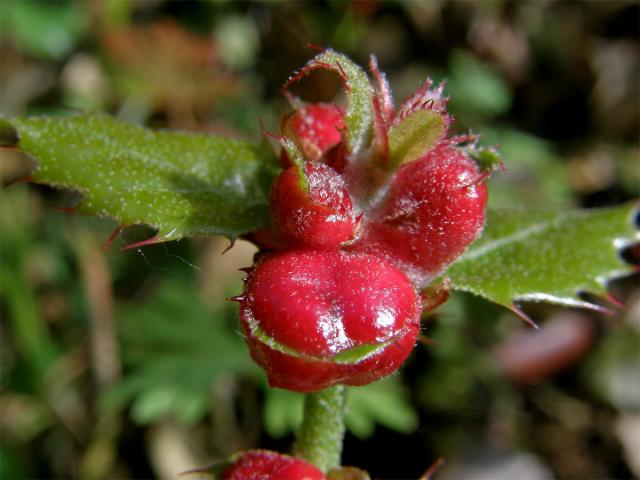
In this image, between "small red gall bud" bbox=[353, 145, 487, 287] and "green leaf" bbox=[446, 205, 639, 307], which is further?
"green leaf" bbox=[446, 205, 639, 307]

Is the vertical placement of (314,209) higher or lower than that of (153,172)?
higher

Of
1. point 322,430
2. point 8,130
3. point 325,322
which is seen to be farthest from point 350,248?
point 8,130

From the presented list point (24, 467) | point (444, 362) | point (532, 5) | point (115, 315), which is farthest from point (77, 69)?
point (532, 5)

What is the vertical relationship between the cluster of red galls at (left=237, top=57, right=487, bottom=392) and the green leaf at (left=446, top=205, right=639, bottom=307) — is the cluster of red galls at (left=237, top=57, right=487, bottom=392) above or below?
above

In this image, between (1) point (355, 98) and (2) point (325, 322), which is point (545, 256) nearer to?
(1) point (355, 98)

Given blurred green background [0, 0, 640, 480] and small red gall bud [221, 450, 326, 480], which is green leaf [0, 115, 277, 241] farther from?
blurred green background [0, 0, 640, 480]

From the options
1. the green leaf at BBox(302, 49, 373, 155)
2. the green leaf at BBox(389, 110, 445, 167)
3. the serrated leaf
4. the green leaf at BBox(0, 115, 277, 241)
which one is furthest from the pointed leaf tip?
the serrated leaf

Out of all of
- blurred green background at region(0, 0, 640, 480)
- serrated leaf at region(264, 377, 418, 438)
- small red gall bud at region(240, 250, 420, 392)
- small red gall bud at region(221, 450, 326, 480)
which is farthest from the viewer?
blurred green background at region(0, 0, 640, 480)

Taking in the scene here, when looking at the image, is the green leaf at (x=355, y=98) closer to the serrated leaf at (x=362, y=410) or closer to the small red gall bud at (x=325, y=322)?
the small red gall bud at (x=325, y=322)
